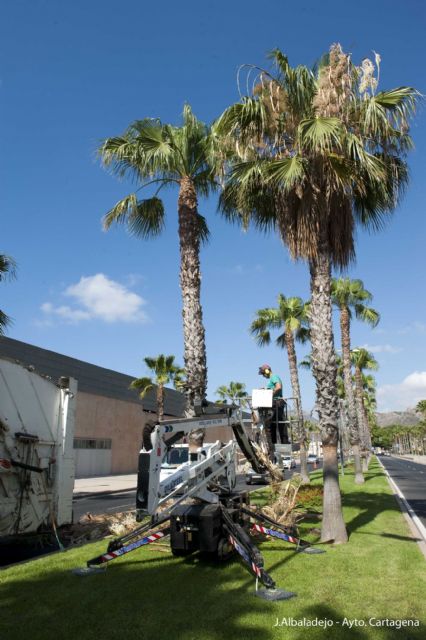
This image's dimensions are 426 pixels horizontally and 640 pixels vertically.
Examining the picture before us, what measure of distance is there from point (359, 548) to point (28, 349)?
25.1m

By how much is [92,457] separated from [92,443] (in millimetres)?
981

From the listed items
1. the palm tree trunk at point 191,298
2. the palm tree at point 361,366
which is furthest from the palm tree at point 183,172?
the palm tree at point 361,366

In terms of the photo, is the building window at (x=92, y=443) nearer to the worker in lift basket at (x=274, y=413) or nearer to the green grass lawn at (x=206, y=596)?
the worker in lift basket at (x=274, y=413)

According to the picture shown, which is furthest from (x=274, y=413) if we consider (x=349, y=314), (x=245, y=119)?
(x=349, y=314)

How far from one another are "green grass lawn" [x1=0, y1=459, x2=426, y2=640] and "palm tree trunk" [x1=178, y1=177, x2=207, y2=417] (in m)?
4.19

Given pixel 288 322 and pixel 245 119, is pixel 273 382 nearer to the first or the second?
pixel 245 119

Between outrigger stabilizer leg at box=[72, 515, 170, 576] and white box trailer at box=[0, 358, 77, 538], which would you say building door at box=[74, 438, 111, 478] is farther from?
outrigger stabilizer leg at box=[72, 515, 170, 576]

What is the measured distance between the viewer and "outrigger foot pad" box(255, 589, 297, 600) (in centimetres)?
582

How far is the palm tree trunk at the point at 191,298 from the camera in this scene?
11.9 metres

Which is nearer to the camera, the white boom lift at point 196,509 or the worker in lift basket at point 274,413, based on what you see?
the white boom lift at point 196,509

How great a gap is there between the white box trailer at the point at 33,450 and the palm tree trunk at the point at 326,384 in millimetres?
4854

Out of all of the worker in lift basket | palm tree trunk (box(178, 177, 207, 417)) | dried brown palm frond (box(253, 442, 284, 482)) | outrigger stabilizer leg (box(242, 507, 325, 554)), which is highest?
palm tree trunk (box(178, 177, 207, 417))

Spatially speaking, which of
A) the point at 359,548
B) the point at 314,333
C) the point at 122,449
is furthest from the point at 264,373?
the point at 122,449

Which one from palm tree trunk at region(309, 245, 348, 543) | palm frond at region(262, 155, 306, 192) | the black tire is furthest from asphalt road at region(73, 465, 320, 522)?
palm frond at region(262, 155, 306, 192)
